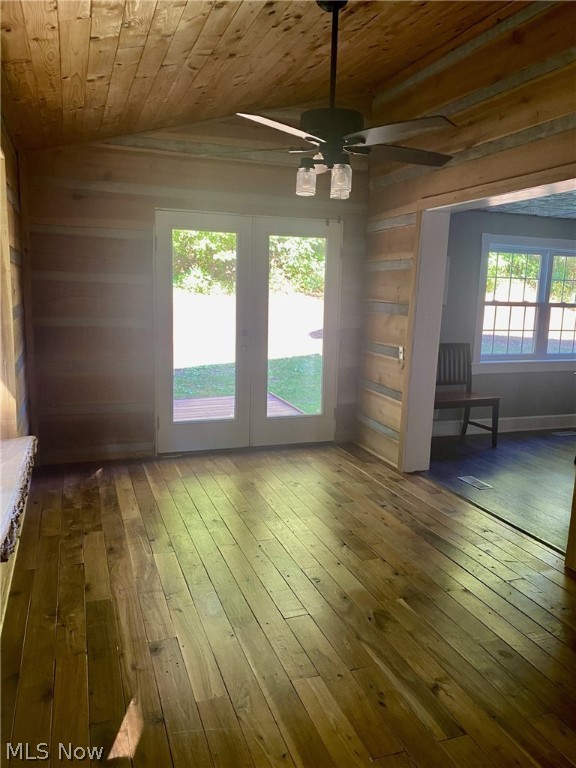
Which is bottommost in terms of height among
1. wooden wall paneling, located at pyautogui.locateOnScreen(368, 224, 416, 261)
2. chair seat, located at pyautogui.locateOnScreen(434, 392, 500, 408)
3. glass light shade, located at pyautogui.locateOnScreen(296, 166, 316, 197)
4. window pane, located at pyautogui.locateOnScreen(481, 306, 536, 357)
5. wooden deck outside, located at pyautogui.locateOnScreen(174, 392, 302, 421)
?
wooden deck outside, located at pyautogui.locateOnScreen(174, 392, 302, 421)

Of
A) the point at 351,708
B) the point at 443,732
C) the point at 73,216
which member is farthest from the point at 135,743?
the point at 73,216

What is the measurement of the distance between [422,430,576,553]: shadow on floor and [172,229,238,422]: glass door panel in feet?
6.67

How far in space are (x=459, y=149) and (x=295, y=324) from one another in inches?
80.3

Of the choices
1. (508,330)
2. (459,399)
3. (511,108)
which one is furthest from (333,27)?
(508,330)

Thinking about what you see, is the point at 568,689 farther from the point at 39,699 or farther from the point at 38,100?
the point at 38,100

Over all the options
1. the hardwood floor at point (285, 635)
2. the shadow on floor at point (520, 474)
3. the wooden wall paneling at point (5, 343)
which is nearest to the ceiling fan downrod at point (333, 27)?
the wooden wall paneling at point (5, 343)

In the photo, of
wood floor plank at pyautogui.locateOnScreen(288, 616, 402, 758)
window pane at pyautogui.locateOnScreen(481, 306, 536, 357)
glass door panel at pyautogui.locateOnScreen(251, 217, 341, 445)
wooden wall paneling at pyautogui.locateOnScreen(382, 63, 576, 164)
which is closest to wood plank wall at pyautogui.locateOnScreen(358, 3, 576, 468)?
wooden wall paneling at pyautogui.locateOnScreen(382, 63, 576, 164)

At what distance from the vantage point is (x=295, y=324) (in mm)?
5180

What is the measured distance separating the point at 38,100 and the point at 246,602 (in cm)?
298

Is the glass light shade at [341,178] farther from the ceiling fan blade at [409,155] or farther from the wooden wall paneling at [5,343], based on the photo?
the wooden wall paneling at [5,343]

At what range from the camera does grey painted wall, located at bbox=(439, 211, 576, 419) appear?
5949 millimetres

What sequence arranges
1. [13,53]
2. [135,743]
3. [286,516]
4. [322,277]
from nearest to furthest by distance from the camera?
Answer: [135,743]
[13,53]
[286,516]
[322,277]

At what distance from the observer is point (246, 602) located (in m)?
2.73

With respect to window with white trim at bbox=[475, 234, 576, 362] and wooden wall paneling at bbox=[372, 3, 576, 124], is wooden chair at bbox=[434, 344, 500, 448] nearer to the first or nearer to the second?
window with white trim at bbox=[475, 234, 576, 362]
